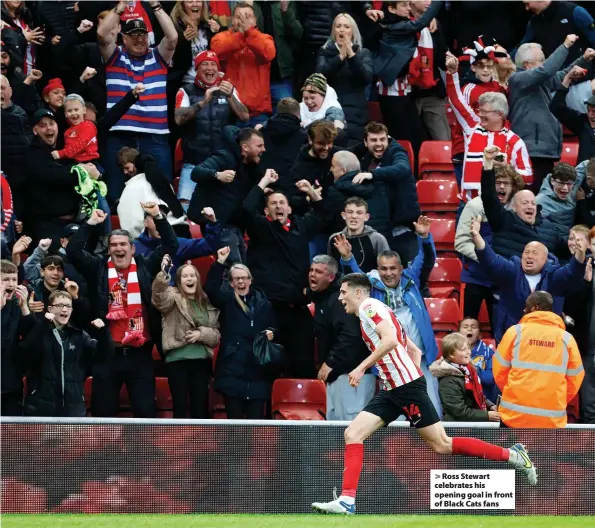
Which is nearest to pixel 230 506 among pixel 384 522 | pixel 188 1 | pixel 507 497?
pixel 384 522

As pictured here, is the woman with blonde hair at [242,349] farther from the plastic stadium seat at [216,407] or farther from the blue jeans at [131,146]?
the blue jeans at [131,146]

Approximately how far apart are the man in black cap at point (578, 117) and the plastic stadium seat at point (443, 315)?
Result: 228 centimetres

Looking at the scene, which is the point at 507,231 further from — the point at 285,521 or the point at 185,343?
the point at 285,521

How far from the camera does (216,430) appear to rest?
10117 millimetres

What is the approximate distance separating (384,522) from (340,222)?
4039mm

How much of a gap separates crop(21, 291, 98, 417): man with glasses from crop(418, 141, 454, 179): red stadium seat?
16.1 feet

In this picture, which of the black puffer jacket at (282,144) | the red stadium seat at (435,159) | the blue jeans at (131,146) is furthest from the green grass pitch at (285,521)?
the red stadium seat at (435,159)

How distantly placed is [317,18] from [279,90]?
88 cm

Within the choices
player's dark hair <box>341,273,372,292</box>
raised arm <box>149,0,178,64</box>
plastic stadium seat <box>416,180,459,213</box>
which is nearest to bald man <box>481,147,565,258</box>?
plastic stadium seat <box>416,180,459,213</box>

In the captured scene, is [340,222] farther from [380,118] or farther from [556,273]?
[380,118]

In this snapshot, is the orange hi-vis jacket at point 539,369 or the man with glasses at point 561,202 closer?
the orange hi-vis jacket at point 539,369

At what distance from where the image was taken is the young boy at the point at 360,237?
1224 centimetres

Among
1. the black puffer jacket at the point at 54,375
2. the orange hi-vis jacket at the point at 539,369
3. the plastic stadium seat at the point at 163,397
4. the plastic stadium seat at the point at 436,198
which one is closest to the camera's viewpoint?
the orange hi-vis jacket at the point at 539,369

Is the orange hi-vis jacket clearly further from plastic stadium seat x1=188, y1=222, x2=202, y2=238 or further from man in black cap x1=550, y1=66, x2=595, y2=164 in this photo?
plastic stadium seat x1=188, y1=222, x2=202, y2=238
